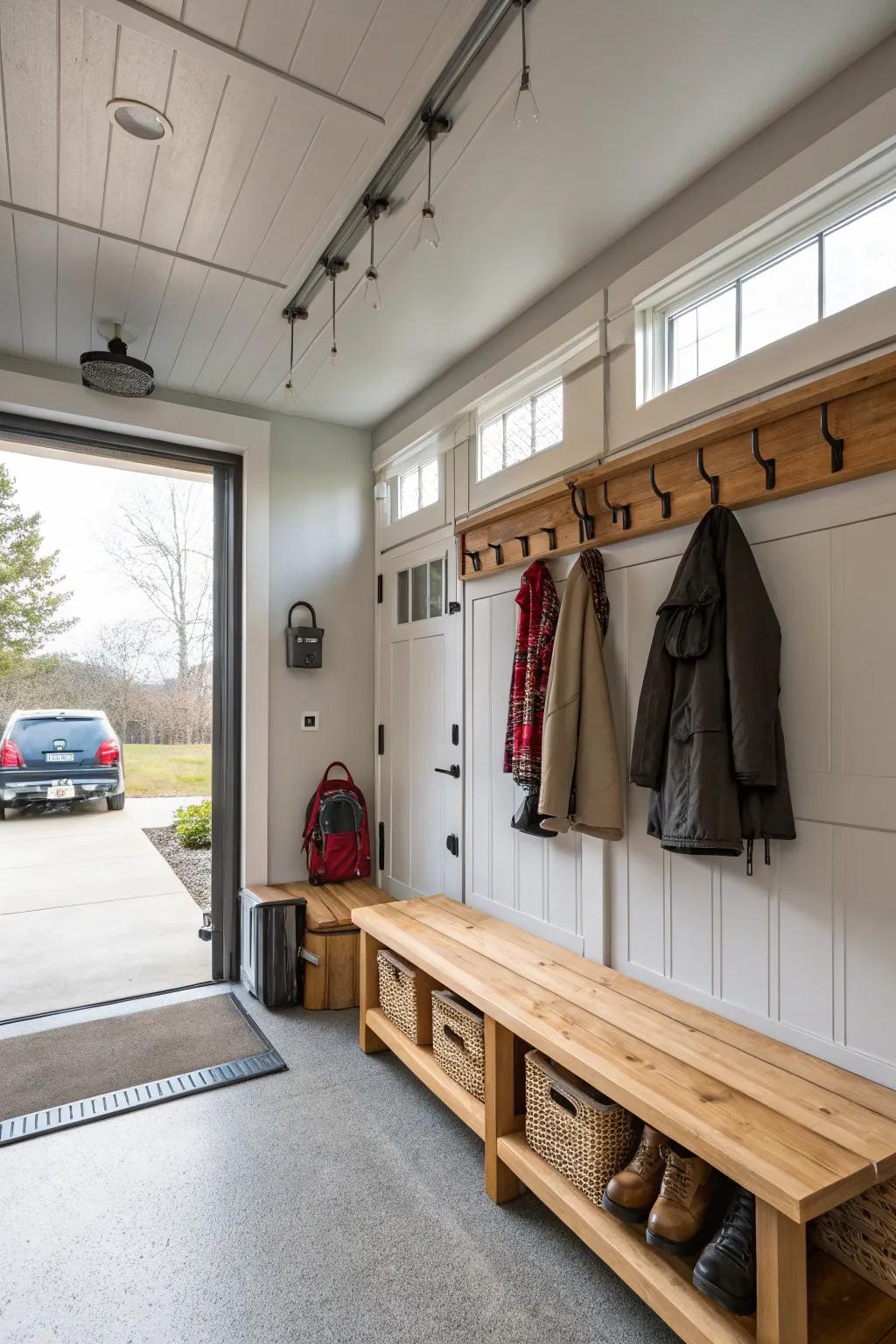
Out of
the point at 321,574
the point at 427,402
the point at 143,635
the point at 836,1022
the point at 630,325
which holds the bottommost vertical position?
the point at 836,1022

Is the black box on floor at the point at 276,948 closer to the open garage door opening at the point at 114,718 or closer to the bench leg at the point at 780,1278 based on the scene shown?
the open garage door opening at the point at 114,718

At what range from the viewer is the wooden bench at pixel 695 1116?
126 cm

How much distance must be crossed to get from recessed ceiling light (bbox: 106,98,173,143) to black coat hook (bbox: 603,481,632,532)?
1.48 meters

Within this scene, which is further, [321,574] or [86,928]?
[321,574]

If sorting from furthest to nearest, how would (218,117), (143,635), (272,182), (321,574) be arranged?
1. (321,574)
2. (143,635)
3. (272,182)
4. (218,117)

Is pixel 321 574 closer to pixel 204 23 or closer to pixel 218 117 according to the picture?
pixel 218 117

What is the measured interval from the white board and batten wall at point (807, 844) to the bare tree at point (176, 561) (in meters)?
2.09

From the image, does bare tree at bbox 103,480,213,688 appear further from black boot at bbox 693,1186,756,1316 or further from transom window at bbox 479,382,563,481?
black boot at bbox 693,1186,756,1316

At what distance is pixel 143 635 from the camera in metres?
3.41

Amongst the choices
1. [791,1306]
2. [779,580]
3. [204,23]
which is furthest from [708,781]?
[204,23]

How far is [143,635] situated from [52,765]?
687 millimetres

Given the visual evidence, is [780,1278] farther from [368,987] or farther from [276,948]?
[276,948]

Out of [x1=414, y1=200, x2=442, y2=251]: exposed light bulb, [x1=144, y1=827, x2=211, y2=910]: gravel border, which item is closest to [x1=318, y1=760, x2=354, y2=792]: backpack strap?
[x1=144, y1=827, x2=211, y2=910]: gravel border

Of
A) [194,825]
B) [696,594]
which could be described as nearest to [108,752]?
[194,825]
